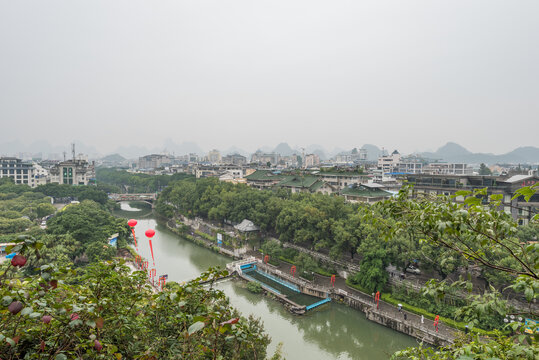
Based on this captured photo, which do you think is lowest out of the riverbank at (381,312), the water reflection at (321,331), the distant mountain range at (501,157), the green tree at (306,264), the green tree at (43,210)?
the water reflection at (321,331)

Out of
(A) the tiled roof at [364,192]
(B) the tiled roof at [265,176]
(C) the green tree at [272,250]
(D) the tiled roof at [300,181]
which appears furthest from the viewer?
(B) the tiled roof at [265,176]

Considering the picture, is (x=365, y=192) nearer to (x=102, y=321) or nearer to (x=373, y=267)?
(x=373, y=267)

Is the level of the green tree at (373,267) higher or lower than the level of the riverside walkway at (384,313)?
higher

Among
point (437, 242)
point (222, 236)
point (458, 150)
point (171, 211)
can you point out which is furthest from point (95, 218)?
point (458, 150)

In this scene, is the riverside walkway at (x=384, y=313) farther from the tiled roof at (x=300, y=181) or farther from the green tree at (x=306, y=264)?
the tiled roof at (x=300, y=181)

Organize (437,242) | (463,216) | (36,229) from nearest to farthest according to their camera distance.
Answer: (463,216) < (437,242) < (36,229)

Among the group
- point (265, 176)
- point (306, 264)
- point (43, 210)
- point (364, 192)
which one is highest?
point (265, 176)

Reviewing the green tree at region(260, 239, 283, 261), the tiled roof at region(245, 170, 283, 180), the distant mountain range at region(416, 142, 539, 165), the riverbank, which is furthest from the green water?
the distant mountain range at region(416, 142, 539, 165)

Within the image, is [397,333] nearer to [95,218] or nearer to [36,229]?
[95,218]

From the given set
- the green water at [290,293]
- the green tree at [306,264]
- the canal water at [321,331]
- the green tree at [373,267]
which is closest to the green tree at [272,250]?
the green water at [290,293]

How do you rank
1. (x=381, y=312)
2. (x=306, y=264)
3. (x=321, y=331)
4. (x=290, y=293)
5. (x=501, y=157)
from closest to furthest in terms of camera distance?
(x=321, y=331)
(x=381, y=312)
(x=290, y=293)
(x=306, y=264)
(x=501, y=157)

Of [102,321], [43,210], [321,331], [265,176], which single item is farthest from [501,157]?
[102,321]
